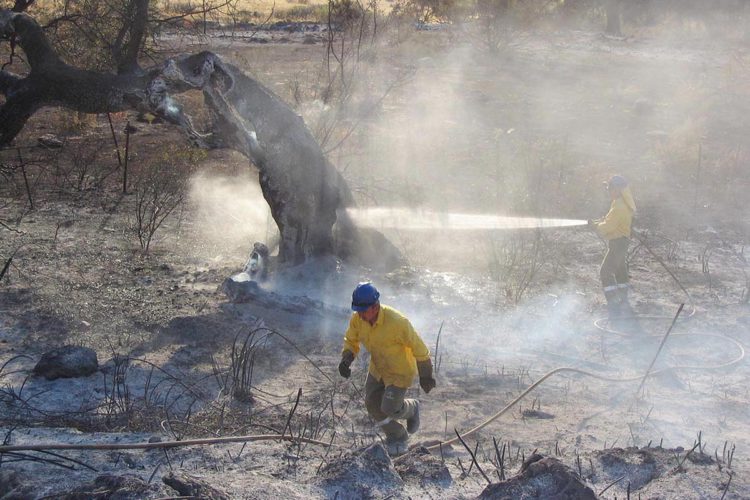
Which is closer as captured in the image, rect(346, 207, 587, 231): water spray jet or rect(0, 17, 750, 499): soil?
rect(0, 17, 750, 499): soil

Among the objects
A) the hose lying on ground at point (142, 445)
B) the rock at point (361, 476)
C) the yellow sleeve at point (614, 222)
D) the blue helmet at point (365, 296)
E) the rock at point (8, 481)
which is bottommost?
the rock at point (361, 476)

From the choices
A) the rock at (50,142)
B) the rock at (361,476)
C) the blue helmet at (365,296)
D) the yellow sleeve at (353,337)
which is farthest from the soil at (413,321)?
the blue helmet at (365,296)

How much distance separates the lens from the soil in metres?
5.22

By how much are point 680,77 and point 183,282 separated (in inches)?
670

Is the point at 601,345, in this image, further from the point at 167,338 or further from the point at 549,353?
the point at 167,338

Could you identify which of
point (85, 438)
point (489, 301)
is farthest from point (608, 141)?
point (85, 438)

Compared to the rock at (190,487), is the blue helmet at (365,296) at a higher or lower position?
higher

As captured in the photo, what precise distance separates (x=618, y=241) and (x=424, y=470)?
515 cm

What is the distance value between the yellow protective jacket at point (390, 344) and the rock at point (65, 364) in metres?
2.38

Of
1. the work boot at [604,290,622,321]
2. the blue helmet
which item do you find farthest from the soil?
Answer: the blue helmet

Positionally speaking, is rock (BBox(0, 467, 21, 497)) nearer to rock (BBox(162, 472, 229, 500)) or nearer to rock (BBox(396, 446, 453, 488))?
rock (BBox(162, 472, 229, 500))

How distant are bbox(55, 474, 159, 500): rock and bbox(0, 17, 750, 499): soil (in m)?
0.08

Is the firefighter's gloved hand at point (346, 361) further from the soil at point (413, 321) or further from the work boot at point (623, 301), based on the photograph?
the work boot at point (623, 301)

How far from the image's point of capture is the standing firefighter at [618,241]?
9438 millimetres
